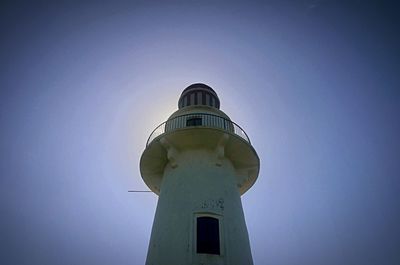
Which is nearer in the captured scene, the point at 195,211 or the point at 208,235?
the point at 208,235

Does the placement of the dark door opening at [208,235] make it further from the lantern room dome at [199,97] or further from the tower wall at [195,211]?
the lantern room dome at [199,97]

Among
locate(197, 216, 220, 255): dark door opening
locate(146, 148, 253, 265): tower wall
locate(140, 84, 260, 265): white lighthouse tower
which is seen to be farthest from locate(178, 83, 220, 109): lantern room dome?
locate(197, 216, 220, 255): dark door opening

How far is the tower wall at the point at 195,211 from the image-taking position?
10.2 metres

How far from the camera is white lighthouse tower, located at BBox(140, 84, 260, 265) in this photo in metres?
10.4

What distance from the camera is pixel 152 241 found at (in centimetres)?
1131

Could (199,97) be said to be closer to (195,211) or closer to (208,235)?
(195,211)

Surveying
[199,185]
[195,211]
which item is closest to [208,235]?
[195,211]

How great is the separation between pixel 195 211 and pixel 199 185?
1223 millimetres

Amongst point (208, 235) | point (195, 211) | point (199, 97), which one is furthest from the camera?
point (199, 97)

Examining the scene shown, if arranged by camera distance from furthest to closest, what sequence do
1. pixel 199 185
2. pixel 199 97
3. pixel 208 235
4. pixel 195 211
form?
1. pixel 199 97
2. pixel 199 185
3. pixel 195 211
4. pixel 208 235

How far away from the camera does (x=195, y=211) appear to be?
436 inches

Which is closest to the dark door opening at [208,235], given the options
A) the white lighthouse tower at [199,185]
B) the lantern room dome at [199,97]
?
the white lighthouse tower at [199,185]

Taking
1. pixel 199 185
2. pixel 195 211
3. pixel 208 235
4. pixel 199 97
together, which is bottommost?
pixel 208 235

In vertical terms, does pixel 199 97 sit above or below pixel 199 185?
above
